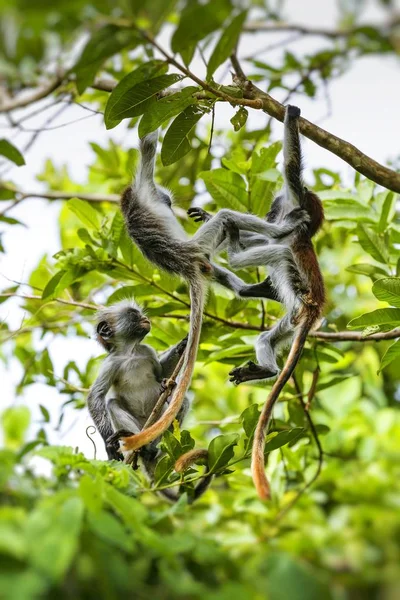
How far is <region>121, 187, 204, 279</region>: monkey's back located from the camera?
4699mm

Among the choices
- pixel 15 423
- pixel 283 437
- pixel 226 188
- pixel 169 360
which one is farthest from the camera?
pixel 169 360

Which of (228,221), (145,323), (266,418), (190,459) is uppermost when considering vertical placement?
(228,221)

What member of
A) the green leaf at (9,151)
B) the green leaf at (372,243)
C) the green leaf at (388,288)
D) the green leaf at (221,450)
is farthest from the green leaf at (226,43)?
the green leaf at (372,243)

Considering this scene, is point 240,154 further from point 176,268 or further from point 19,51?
point 19,51

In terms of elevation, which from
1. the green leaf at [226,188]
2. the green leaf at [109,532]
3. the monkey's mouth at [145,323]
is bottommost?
the green leaf at [109,532]

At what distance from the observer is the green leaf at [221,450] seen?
9.75 feet

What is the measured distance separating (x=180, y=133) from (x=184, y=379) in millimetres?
1235

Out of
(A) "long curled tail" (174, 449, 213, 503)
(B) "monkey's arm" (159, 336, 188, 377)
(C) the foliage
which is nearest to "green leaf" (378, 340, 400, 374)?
(C) the foliage

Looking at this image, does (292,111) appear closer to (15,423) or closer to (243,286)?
(243,286)

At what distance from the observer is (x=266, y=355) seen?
453cm

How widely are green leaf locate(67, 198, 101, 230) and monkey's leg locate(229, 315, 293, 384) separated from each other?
128 cm

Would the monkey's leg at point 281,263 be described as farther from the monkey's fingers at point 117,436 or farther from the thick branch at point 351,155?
the thick branch at point 351,155

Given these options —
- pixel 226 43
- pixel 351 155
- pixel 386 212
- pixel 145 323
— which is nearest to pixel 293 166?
pixel 386 212

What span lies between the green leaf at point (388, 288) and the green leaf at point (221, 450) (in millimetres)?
1022
